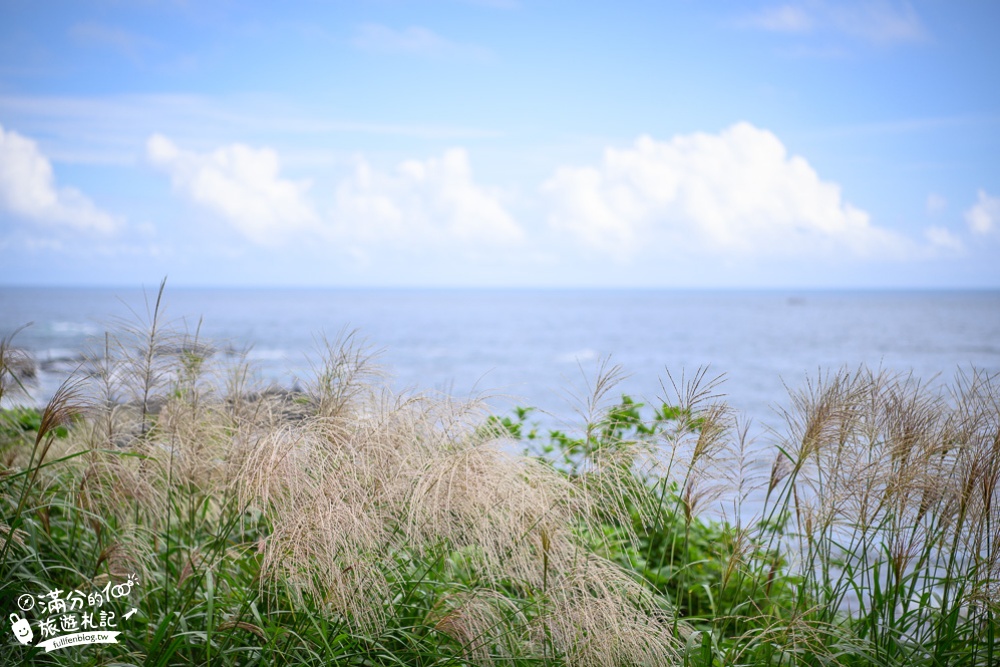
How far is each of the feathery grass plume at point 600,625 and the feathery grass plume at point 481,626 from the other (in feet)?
0.42

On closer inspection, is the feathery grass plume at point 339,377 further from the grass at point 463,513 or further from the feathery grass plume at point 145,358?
the feathery grass plume at point 145,358

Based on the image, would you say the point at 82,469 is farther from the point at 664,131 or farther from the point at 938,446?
the point at 664,131

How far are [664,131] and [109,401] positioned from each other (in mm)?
65750

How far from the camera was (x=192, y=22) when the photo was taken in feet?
46.3

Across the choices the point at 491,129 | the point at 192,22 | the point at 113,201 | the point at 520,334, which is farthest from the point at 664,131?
the point at 192,22

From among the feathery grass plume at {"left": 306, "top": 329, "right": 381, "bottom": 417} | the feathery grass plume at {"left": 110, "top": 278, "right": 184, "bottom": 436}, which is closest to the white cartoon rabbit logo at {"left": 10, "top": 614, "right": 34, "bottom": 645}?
the feathery grass plume at {"left": 110, "top": 278, "right": 184, "bottom": 436}

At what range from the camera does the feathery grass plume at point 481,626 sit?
215 cm

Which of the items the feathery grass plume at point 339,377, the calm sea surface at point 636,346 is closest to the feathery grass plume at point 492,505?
the feathery grass plume at point 339,377

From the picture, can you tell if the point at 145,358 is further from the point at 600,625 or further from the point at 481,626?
the point at 600,625
